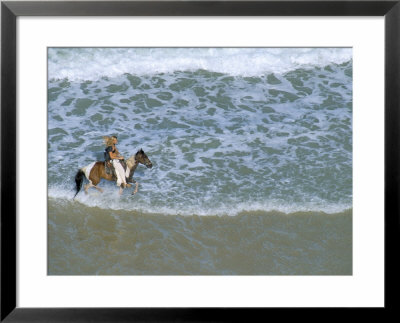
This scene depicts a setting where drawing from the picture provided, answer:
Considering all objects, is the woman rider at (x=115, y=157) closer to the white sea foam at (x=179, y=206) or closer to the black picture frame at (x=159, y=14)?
the white sea foam at (x=179, y=206)

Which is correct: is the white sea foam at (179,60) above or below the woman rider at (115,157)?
above

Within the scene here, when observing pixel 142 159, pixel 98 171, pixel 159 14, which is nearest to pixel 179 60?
pixel 159 14

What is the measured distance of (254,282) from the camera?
1.50 m

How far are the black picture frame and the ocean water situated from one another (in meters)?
0.14

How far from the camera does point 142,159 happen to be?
1.50 m

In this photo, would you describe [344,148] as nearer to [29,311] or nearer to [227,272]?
[227,272]

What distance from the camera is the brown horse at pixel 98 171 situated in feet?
4.91

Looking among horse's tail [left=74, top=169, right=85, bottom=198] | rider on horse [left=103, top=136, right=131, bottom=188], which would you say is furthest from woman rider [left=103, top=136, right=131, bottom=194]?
horse's tail [left=74, top=169, right=85, bottom=198]

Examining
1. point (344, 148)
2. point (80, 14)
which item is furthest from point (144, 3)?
point (344, 148)

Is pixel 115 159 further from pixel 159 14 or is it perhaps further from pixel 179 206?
pixel 159 14

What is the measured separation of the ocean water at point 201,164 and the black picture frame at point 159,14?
0.14 metres

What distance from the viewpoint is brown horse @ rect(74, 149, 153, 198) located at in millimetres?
1496

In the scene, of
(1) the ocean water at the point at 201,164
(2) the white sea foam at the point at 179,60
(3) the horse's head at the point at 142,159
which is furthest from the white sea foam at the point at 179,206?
(2) the white sea foam at the point at 179,60

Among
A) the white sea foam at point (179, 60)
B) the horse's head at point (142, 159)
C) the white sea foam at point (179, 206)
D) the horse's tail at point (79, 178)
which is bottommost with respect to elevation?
the white sea foam at point (179, 206)
